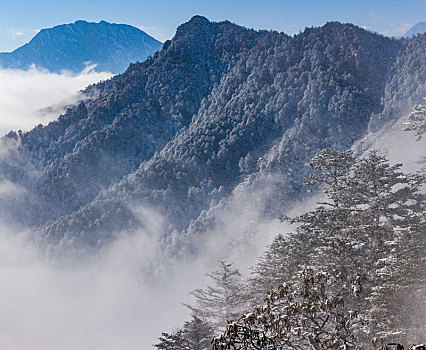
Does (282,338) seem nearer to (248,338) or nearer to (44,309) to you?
(248,338)

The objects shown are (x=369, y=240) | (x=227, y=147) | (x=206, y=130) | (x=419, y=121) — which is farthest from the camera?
(x=206, y=130)

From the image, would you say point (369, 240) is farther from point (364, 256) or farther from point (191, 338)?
point (191, 338)

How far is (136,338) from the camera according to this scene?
2793 inches

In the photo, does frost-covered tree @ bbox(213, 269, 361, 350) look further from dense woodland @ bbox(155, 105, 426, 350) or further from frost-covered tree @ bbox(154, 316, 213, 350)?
frost-covered tree @ bbox(154, 316, 213, 350)

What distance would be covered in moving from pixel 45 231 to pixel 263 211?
225ft

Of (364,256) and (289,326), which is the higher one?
(289,326)

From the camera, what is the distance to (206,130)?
360 feet

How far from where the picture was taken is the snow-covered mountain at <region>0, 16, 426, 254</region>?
90.0 m

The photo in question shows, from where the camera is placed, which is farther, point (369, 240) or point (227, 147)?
point (227, 147)

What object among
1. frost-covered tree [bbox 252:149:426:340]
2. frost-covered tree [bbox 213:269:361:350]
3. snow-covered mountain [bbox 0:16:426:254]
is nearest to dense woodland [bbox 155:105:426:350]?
frost-covered tree [bbox 252:149:426:340]

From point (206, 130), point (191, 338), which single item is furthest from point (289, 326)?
point (206, 130)

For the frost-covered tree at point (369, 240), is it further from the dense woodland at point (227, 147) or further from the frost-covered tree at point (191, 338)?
the frost-covered tree at point (191, 338)

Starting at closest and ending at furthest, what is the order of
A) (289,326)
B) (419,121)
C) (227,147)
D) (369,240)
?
(289,326) → (419,121) → (369,240) → (227,147)

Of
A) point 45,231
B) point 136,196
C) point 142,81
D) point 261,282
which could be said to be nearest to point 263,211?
point 136,196
